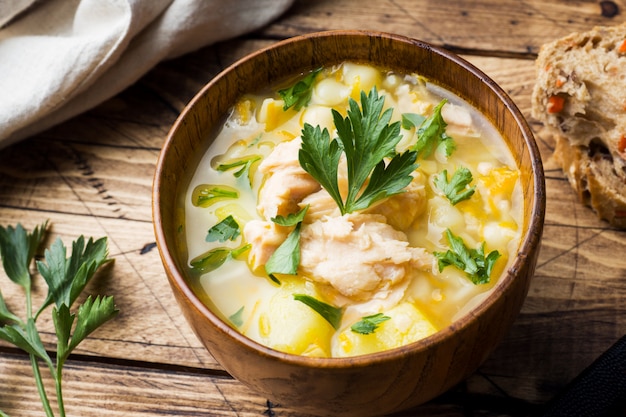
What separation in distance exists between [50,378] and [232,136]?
2.67ft

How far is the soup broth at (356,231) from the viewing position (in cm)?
171

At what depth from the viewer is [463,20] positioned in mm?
2662

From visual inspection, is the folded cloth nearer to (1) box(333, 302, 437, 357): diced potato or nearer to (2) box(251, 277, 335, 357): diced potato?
(2) box(251, 277, 335, 357): diced potato

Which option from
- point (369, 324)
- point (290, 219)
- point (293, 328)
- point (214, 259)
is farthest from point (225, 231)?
point (369, 324)

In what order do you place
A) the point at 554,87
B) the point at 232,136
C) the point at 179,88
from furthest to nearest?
the point at 179,88 → the point at 554,87 → the point at 232,136

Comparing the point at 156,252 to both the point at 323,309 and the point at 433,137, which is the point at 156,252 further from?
the point at 433,137

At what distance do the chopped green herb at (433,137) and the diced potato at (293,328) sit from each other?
0.46 meters

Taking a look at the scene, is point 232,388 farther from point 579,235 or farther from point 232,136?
point 579,235

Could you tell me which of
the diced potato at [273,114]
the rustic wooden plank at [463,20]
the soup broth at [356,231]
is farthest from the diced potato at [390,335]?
the rustic wooden plank at [463,20]

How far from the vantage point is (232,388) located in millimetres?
2090

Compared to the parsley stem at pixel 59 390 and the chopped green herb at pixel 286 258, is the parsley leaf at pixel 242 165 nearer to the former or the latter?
the chopped green herb at pixel 286 258

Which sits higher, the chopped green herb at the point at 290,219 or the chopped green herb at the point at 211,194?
the chopped green herb at the point at 290,219

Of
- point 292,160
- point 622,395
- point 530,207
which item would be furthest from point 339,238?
point 622,395

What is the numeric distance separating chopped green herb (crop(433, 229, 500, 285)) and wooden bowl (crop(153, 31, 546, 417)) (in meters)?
0.09
